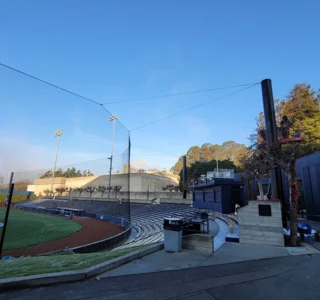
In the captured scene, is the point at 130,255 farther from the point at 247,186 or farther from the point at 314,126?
the point at 314,126

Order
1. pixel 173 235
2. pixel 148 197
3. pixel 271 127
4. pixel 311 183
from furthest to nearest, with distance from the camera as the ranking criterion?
pixel 148 197, pixel 311 183, pixel 271 127, pixel 173 235

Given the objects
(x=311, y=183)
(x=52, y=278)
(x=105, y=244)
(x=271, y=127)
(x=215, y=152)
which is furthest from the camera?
(x=215, y=152)

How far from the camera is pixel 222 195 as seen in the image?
55.8ft

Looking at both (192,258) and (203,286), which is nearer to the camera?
(203,286)

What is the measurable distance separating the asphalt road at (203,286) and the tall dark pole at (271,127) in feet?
16.8

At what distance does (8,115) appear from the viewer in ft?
23.7

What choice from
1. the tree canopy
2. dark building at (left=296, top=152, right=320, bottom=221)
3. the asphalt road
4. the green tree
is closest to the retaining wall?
the asphalt road

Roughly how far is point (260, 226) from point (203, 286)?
4.54m

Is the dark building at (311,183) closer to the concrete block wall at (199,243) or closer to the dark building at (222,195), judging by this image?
the dark building at (222,195)

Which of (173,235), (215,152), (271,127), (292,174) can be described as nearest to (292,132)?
(271,127)

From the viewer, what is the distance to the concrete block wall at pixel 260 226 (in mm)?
7114

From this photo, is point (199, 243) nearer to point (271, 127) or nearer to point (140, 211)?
point (271, 127)

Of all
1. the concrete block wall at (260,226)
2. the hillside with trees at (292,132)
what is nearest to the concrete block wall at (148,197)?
the hillside with trees at (292,132)

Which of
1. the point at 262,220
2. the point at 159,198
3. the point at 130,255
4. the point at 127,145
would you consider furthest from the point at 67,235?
the point at 159,198
